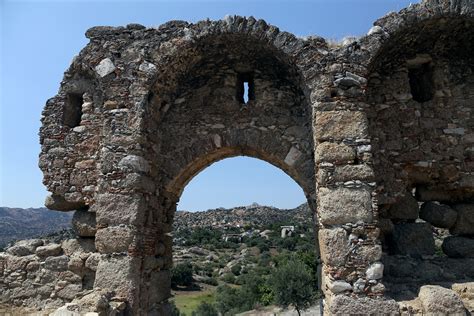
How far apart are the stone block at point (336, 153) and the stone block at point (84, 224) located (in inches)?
140

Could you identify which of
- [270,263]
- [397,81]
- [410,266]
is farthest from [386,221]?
[270,263]

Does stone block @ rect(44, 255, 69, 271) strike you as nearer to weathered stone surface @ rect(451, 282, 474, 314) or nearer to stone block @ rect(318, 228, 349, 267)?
stone block @ rect(318, 228, 349, 267)

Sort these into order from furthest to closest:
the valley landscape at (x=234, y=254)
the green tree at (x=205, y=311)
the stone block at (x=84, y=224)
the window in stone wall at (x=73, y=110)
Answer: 1. the valley landscape at (x=234, y=254)
2. the green tree at (x=205, y=311)
3. the window in stone wall at (x=73, y=110)
4. the stone block at (x=84, y=224)

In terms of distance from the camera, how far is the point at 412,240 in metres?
5.58

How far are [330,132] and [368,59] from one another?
1.21 metres

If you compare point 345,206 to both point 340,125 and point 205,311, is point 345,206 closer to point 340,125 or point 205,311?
point 340,125

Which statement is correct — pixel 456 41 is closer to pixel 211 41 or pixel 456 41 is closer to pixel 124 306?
pixel 211 41

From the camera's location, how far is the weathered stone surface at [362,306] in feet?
14.3

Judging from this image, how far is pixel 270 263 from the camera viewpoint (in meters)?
28.0

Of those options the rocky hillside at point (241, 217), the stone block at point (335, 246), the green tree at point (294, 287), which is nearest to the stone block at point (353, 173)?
the stone block at point (335, 246)

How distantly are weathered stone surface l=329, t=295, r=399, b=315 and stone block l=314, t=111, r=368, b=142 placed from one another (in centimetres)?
203

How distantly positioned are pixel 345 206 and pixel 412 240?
165cm

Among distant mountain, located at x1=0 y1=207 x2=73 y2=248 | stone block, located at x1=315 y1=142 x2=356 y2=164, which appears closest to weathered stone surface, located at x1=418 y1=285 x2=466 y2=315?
stone block, located at x1=315 y1=142 x2=356 y2=164

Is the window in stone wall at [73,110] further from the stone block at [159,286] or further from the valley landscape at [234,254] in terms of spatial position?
the valley landscape at [234,254]
